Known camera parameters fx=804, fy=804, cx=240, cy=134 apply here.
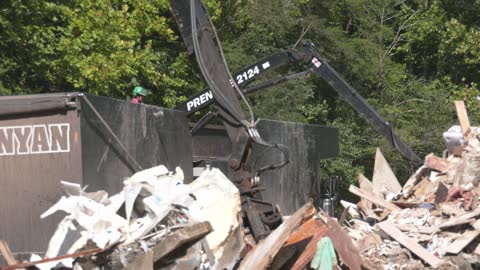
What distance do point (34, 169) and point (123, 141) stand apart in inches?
47.6

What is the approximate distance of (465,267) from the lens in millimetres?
11172

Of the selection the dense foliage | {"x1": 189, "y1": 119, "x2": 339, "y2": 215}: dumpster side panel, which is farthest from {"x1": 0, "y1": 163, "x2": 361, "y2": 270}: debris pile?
the dense foliage

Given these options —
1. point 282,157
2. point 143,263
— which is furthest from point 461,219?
point 143,263

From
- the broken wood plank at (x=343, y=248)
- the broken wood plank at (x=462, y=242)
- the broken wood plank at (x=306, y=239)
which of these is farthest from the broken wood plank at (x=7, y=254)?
the broken wood plank at (x=462, y=242)

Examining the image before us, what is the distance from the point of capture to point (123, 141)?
922cm

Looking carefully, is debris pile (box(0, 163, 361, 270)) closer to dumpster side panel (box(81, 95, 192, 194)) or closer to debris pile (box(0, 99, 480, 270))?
debris pile (box(0, 99, 480, 270))

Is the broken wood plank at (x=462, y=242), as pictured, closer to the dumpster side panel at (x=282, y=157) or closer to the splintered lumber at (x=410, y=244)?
the splintered lumber at (x=410, y=244)

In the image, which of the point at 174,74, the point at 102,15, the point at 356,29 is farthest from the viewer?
the point at 356,29

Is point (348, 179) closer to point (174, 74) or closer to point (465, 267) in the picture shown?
point (174, 74)

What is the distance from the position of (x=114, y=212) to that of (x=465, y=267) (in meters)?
5.56

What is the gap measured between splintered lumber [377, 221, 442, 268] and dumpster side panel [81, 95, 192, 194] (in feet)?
10.4

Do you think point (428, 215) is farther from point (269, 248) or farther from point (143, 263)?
point (143, 263)

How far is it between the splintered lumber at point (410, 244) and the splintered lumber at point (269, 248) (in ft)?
12.9

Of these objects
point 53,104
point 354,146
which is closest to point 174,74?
point 354,146
